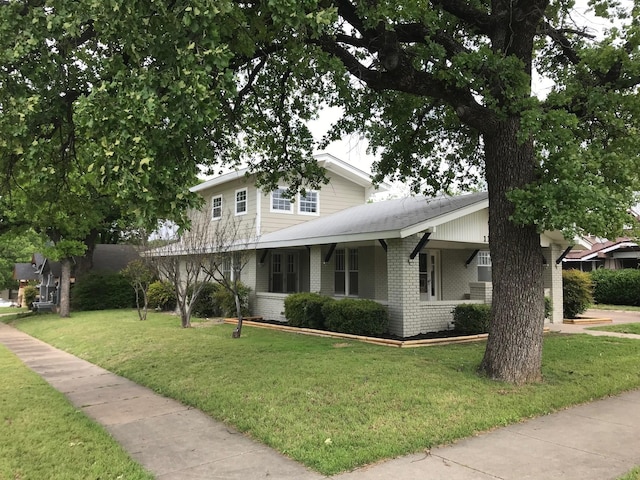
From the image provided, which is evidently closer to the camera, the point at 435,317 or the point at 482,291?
the point at 435,317

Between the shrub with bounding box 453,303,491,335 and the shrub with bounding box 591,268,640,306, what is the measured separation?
15788 mm

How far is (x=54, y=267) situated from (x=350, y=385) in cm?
2694

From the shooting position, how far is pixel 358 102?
36.7 feet

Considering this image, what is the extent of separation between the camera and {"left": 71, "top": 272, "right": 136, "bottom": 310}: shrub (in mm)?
24656

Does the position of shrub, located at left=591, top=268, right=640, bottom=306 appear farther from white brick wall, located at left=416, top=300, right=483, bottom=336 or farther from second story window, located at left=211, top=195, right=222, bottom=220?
second story window, located at left=211, top=195, right=222, bottom=220

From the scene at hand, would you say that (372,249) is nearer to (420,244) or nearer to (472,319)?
(420,244)

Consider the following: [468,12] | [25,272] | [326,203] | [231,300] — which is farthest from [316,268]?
[25,272]

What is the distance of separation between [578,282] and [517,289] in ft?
39.5

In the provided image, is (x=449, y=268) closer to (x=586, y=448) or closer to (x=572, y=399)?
(x=572, y=399)

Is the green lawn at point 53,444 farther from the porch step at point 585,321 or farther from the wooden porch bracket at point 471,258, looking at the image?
the porch step at point 585,321

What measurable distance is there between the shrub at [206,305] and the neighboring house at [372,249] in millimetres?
1549

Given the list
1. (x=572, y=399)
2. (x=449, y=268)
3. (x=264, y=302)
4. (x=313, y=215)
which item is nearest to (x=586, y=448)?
(x=572, y=399)

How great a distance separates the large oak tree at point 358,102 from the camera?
487 cm

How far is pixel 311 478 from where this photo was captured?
14.9 ft
